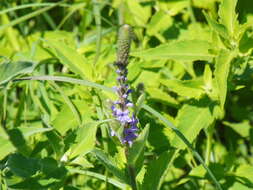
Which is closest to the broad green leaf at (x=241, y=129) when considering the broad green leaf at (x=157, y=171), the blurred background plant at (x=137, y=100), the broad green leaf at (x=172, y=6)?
the blurred background plant at (x=137, y=100)

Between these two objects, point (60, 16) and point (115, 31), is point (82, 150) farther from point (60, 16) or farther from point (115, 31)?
point (60, 16)

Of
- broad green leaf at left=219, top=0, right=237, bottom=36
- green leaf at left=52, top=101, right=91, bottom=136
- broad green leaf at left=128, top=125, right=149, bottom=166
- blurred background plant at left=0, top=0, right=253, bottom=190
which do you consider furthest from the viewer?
green leaf at left=52, top=101, right=91, bottom=136

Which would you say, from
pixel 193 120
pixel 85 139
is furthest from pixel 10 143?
pixel 193 120

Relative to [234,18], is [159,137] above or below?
below

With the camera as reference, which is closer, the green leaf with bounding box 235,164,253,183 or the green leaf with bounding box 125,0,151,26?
the green leaf with bounding box 235,164,253,183

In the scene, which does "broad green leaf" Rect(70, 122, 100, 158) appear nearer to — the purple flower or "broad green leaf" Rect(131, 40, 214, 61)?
the purple flower

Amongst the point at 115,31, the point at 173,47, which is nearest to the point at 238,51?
the point at 173,47

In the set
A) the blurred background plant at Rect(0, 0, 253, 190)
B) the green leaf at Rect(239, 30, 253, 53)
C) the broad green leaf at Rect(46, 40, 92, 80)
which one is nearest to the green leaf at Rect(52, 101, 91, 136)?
the blurred background plant at Rect(0, 0, 253, 190)
